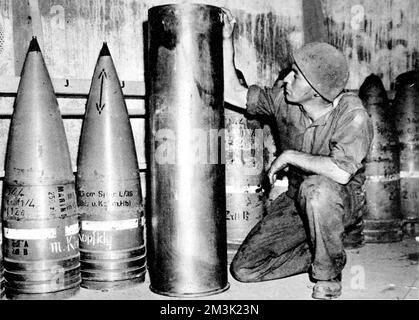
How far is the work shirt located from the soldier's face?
5.3 inches

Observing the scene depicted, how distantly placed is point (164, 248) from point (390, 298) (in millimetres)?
1022

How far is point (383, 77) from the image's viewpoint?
4074 mm

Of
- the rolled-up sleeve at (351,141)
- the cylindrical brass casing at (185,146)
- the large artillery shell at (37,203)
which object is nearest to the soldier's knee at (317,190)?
the rolled-up sleeve at (351,141)

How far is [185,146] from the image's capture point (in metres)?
2.20

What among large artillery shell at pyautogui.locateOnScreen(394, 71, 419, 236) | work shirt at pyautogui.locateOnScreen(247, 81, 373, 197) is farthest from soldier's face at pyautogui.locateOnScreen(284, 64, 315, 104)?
large artillery shell at pyautogui.locateOnScreen(394, 71, 419, 236)

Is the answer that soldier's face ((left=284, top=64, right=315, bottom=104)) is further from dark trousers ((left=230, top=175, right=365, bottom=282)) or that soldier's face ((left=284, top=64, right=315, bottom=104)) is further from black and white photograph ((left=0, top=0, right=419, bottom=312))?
dark trousers ((left=230, top=175, right=365, bottom=282))

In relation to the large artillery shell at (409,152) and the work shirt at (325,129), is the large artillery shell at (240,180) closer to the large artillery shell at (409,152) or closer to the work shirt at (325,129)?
the work shirt at (325,129)

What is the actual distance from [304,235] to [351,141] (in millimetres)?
590

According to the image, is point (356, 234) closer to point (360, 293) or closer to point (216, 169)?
point (360, 293)

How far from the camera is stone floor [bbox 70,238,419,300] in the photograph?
88.0 inches

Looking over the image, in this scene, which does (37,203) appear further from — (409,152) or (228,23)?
(409,152)

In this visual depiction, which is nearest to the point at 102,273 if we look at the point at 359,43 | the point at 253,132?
the point at 253,132

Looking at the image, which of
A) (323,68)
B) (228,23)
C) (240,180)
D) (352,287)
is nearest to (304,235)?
(352,287)

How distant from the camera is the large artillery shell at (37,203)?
216cm
